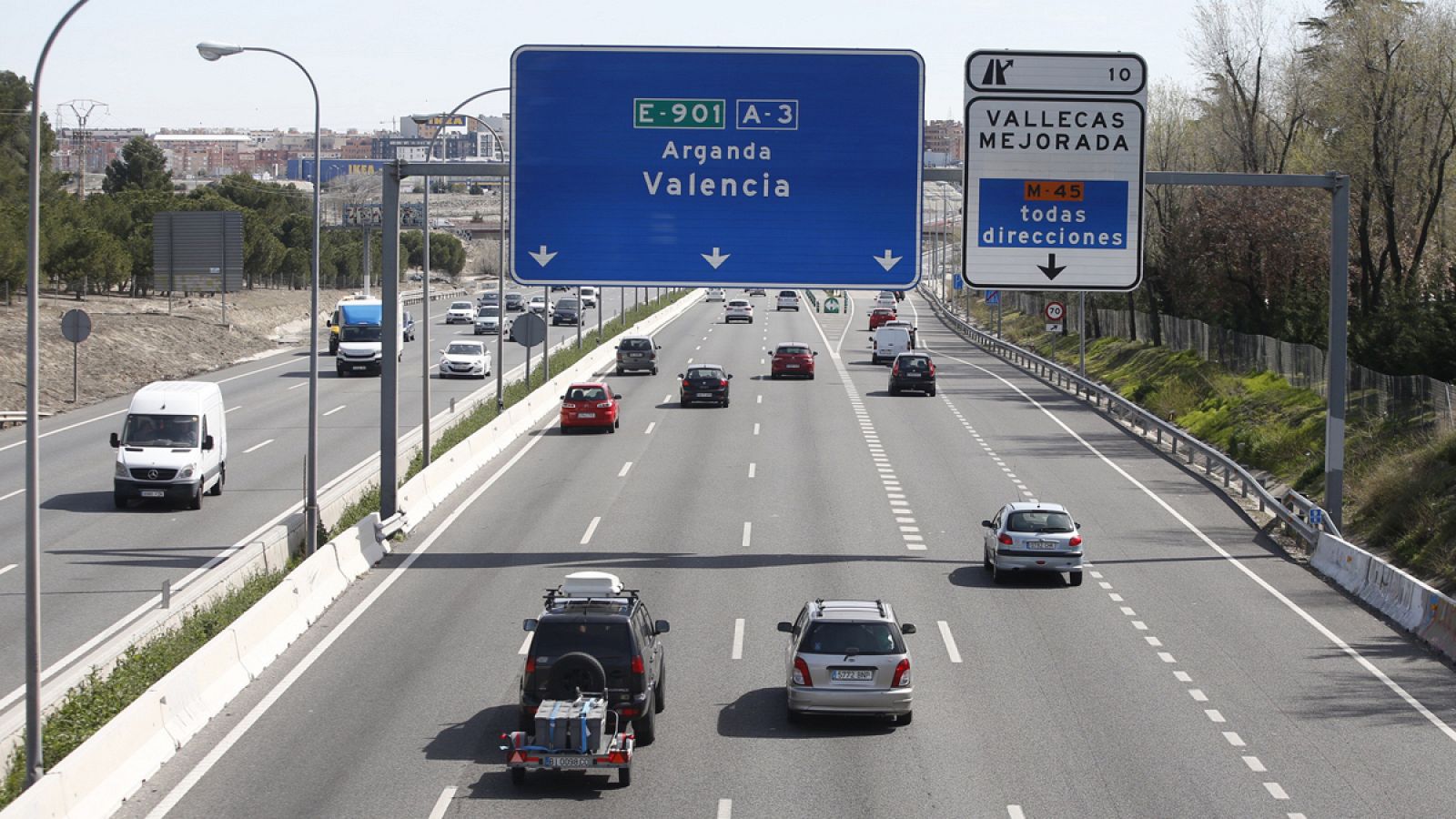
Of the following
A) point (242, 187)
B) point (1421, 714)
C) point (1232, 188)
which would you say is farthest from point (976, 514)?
point (242, 187)

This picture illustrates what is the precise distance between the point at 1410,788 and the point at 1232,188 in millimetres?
55083

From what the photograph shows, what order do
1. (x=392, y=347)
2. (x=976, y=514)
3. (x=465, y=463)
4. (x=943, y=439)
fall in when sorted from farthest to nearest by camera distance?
(x=943, y=439), (x=465, y=463), (x=976, y=514), (x=392, y=347)

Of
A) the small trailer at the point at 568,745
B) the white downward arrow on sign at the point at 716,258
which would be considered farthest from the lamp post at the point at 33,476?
the white downward arrow on sign at the point at 716,258

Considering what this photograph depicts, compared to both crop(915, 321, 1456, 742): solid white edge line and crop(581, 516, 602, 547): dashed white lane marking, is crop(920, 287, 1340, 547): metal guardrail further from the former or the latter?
crop(581, 516, 602, 547): dashed white lane marking

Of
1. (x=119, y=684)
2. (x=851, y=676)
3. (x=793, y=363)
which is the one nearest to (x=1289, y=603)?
(x=851, y=676)

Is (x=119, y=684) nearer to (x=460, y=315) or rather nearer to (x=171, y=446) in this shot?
(x=171, y=446)

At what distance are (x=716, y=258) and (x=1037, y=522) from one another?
7705 millimetres

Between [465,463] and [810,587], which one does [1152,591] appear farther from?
[465,463]

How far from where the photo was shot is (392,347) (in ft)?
99.6

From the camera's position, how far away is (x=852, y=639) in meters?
19.8

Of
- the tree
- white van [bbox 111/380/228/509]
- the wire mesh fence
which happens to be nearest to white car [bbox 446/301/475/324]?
the wire mesh fence

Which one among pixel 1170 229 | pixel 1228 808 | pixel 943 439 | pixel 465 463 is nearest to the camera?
pixel 1228 808

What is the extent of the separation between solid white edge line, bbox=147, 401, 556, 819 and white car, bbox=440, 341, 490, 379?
3065 centimetres

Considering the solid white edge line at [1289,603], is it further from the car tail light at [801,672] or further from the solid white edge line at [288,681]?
the solid white edge line at [288,681]
